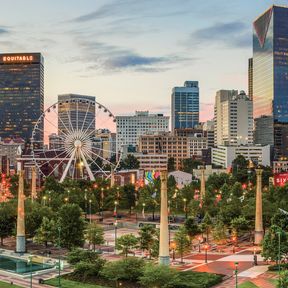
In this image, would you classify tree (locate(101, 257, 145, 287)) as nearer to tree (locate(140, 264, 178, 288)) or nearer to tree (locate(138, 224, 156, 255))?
tree (locate(140, 264, 178, 288))

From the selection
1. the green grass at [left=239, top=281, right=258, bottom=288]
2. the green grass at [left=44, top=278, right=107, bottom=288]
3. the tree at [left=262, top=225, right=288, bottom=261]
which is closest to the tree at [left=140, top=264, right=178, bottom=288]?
the green grass at [left=44, top=278, right=107, bottom=288]

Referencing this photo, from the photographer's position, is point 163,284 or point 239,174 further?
point 239,174

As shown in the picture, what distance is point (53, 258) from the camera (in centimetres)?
7081

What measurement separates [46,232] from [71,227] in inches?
159

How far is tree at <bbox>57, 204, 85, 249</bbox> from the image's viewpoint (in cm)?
7275

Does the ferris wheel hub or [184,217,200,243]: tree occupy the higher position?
the ferris wheel hub

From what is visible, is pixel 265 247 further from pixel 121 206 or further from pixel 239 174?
pixel 239 174

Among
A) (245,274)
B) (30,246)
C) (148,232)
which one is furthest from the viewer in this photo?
(30,246)

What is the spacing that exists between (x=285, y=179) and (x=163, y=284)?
85.8 meters

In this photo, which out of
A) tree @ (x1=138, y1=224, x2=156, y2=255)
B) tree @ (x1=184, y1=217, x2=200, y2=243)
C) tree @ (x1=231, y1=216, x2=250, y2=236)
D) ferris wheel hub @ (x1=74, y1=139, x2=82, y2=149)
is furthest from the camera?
ferris wheel hub @ (x1=74, y1=139, x2=82, y2=149)

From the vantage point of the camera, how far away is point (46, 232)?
247ft

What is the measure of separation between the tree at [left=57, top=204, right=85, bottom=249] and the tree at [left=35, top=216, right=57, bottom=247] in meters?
1.48

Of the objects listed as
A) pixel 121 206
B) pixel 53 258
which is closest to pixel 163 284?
pixel 53 258

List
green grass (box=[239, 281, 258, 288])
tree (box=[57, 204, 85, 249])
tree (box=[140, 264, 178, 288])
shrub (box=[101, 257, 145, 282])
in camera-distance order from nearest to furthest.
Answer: tree (box=[140, 264, 178, 288]) < green grass (box=[239, 281, 258, 288]) < shrub (box=[101, 257, 145, 282]) < tree (box=[57, 204, 85, 249])
